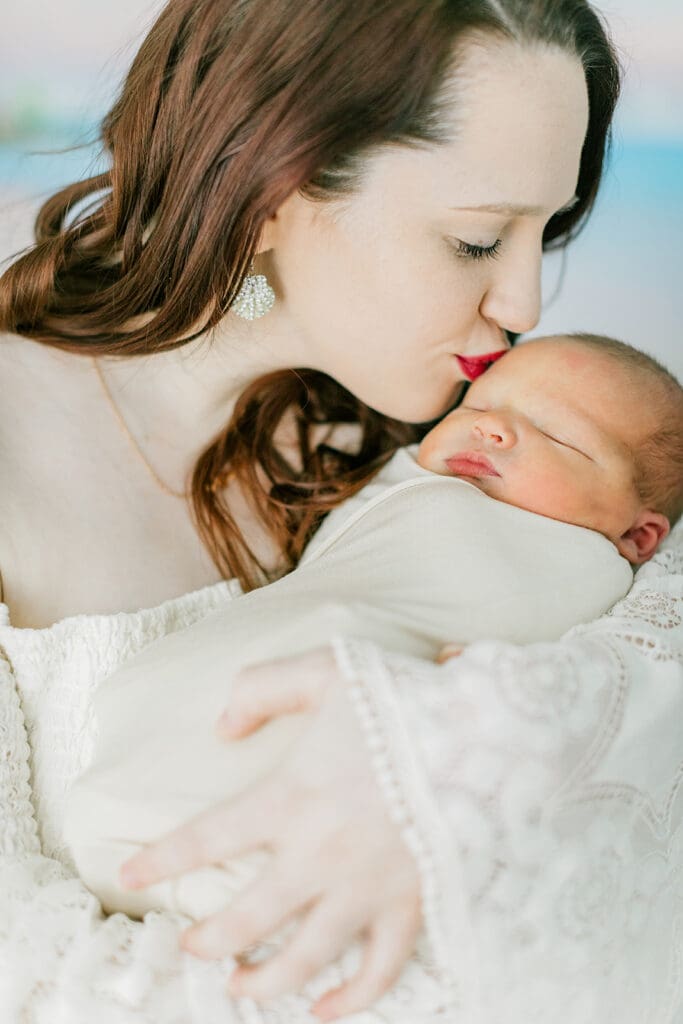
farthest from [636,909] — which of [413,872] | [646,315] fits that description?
[646,315]

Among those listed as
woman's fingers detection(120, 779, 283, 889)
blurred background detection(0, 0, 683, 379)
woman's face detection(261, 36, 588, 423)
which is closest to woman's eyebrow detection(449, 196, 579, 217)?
woman's face detection(261, 36, 588, 423)

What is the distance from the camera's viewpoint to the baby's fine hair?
133 centimetres

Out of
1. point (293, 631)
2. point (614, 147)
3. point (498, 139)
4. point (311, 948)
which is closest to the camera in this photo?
point (311, 948)

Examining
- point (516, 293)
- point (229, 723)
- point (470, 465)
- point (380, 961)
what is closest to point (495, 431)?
point (470, 465)

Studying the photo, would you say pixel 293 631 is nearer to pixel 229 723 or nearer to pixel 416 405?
A: pixel 229 723

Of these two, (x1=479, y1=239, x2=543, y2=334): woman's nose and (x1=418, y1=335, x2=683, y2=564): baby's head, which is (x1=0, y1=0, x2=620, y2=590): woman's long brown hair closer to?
(x1=479, y1=239, x2=543, y2=334): woman's nose

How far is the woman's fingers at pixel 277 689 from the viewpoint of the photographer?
0.88 meters

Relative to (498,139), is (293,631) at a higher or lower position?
lower

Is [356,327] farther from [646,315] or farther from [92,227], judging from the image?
[646,315]

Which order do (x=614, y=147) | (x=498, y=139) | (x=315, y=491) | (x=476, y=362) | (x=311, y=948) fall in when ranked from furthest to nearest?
1. (x=614, y=147)
2. (x=315, y=491)
3. (x=476, y=362)
4. (x=498, y=139)
5. (x=311, y=948)

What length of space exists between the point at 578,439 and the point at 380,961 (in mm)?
728

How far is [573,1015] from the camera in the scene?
93 centimetres

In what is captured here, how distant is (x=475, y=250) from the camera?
1.28 metres

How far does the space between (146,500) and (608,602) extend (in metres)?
0.68
